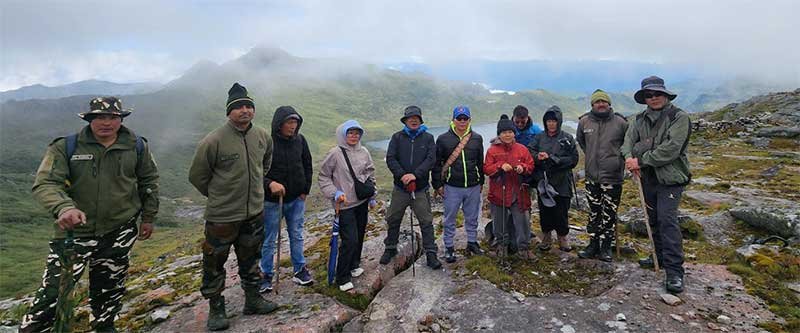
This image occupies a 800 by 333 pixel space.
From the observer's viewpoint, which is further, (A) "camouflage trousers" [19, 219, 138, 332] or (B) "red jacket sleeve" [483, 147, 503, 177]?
(B) "red jacket sleeve" [483, 147, 503, 177]

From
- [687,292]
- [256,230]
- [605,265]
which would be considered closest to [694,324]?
[687,292]

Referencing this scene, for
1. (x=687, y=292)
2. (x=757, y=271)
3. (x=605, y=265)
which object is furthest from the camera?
(x=605, y=265)

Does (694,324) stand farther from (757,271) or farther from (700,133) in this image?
(700,133)

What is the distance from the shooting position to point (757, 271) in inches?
328

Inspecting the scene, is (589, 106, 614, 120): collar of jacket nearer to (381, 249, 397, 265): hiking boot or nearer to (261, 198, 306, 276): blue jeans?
(381, 249, 397, 265): hiking boot

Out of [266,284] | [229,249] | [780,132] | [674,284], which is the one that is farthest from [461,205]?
[780,132]

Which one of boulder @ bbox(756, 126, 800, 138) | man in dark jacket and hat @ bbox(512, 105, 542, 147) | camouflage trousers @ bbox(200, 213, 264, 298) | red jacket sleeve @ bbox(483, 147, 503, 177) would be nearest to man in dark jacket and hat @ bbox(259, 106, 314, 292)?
camouflage trousers @ bbox(200, 213, 264, 298)

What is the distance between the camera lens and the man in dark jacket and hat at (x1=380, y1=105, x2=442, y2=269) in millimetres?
8602

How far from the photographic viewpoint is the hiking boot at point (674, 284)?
7336 mm

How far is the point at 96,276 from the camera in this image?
6.10 m

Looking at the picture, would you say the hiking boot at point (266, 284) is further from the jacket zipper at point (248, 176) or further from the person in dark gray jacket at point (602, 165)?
the person in dark gray jacket at point (602, 165)

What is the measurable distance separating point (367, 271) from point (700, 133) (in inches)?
2076

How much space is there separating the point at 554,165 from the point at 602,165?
1.05 m

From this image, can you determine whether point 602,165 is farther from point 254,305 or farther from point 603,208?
point 254,305
